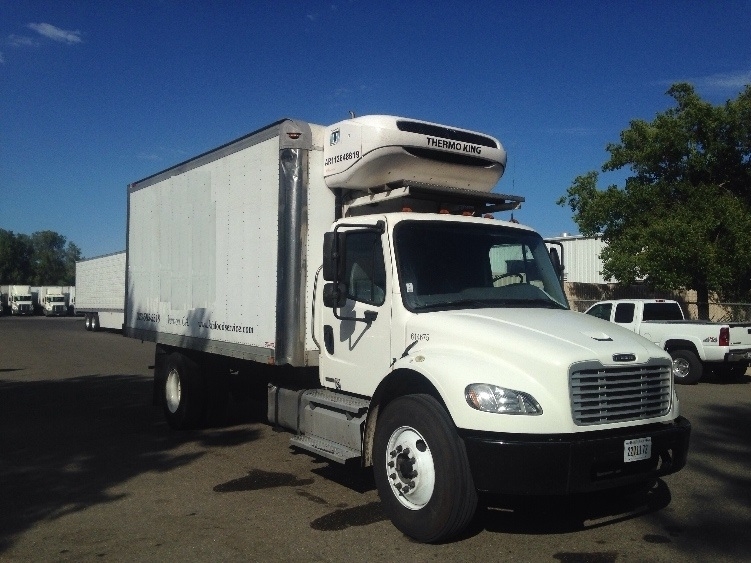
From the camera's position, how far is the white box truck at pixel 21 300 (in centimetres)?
7294

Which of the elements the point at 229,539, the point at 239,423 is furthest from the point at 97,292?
the point at 229,539

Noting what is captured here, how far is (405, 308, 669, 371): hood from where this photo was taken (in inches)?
198

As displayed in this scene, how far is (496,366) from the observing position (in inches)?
199

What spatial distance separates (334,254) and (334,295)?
0.39m

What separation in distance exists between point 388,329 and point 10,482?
404 cm

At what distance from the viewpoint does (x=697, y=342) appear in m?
15.9

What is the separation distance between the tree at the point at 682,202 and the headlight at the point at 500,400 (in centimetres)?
1779

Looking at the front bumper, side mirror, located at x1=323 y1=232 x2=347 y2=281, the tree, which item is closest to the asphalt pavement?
the front bumper

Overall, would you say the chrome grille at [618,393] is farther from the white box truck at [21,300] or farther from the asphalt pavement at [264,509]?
the white box truck at [21,300]

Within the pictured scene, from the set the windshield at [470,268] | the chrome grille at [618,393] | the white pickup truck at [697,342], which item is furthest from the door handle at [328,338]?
the white pickup truck at [697,342]

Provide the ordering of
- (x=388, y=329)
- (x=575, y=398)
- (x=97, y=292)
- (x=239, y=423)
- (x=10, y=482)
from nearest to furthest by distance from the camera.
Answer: (x=575, y=398) → (x=388, y=329) → (x=10, y=482) → (x=239, y=423) → (x=97, y=292)

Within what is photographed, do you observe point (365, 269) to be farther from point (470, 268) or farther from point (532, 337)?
point (532, 337)

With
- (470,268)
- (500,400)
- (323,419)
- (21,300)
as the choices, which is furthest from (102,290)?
(21,300)

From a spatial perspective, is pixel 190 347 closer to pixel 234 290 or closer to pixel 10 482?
pixel 234 290
